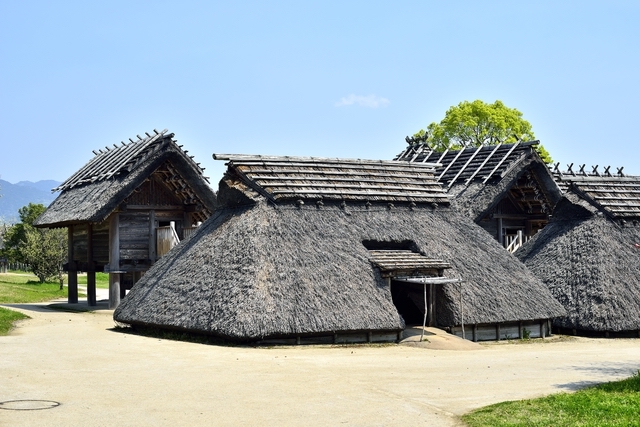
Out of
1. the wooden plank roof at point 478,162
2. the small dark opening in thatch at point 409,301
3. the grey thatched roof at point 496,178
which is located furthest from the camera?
the wooden plank roof at point 478,162

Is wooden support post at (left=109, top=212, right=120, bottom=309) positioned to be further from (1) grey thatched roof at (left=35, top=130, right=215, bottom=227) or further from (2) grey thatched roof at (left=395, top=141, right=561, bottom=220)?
(2) grey thatched roof at (left=395, top=141, right=561, bottom=220)

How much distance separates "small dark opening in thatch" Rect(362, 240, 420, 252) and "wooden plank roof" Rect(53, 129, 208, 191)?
10.3m

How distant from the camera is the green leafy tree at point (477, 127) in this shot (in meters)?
56.6

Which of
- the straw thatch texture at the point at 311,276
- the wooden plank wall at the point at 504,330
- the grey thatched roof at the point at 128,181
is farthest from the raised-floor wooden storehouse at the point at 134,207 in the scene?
the wooden plank wall at the point at 504,330

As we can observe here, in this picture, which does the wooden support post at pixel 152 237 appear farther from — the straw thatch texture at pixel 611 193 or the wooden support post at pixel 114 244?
the straw thatch texture at pixel 611 193

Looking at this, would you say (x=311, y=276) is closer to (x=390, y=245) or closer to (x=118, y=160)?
(x=390, y=245)

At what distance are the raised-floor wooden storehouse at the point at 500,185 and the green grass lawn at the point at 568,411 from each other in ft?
65.5

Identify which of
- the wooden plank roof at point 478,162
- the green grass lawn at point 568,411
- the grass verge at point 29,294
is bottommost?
the green grass lawn at point 568,411

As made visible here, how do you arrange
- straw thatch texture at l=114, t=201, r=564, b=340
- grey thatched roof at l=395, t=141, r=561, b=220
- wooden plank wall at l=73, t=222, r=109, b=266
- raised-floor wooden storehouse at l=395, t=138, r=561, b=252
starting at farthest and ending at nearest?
1. raised-floor wooden storehouse at l=395, t=138, r=561, b=252
2. grey thatched roof at l=395, t=141, r=561, b=220
3. wooden plank wall at l=73, t=222, r=109, b=266
4. straw thatch texture at l=114, t=201, r=564, b=340

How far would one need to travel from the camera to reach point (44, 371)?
16.0 metres

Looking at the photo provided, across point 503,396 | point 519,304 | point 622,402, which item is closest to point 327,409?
point 503,396

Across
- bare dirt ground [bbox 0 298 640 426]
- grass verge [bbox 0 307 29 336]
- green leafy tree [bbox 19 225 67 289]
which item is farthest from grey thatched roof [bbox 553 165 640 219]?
green leafy tree [bbox 19 225 67 289]

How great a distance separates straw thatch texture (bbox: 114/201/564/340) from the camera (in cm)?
2105

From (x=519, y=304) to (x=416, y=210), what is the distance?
4.36m
